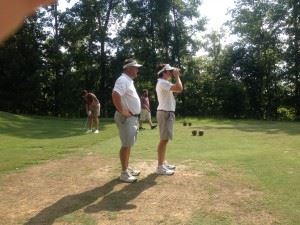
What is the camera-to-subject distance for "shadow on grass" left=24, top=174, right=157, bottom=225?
589cm

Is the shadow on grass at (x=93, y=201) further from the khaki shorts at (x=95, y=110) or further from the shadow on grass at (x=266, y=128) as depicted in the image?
the khaki shorts at (x=95, y=110)

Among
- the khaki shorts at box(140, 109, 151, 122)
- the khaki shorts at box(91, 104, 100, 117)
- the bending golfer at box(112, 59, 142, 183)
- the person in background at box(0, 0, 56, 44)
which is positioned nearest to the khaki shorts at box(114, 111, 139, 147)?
the bending golfer at box(112, 59, 142, 183)

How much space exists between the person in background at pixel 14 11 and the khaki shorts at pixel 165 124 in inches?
300

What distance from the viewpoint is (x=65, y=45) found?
4359 cm

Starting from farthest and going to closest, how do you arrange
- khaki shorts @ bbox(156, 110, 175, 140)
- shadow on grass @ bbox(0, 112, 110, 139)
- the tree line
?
1. the tree line
2. shadow on grass @ bbox(0, 112, 110, 139)
3. khaki shorts @ bbox(156, 110, 175, 140)

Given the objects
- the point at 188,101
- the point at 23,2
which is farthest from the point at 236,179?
the point at 188,101

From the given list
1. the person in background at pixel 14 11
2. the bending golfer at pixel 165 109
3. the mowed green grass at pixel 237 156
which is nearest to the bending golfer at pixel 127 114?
the bending golfer at pixel 165 109

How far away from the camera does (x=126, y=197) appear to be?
6.80m

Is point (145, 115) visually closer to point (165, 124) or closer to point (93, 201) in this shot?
point (165, 124)

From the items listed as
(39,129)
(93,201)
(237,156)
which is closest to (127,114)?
(93,201)

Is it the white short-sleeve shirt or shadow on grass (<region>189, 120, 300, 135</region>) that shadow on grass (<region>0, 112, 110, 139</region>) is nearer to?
shadow on grass (<region>189, 120, 300, 135</region>)

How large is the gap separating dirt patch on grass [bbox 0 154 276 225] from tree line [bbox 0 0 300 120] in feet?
102

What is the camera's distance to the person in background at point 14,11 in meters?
0.82

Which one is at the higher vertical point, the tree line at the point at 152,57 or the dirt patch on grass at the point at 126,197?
the tree line at the point at 152,57
